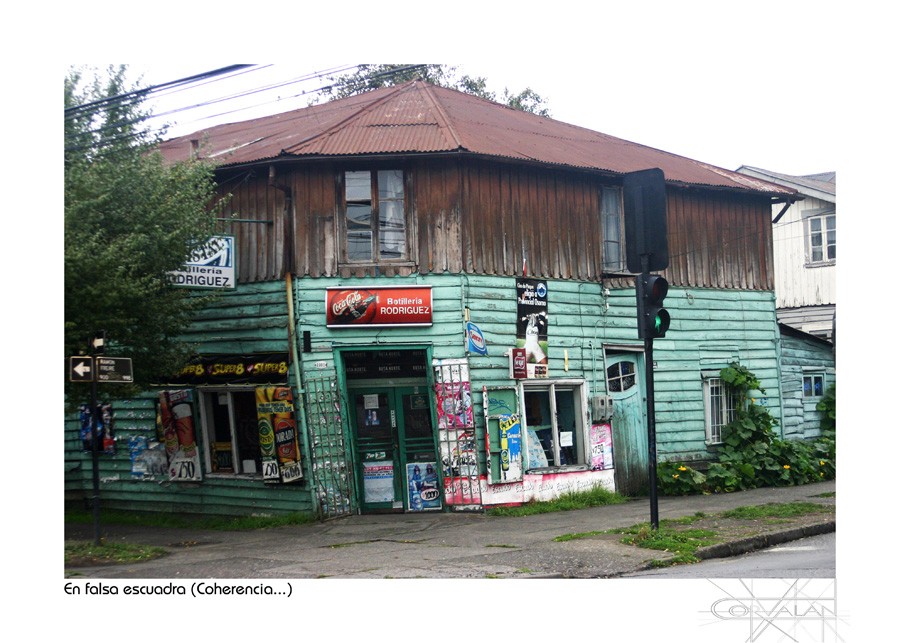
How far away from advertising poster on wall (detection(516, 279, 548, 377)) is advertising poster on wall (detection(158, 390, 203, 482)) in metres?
5.26

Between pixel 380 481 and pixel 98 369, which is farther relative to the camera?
pixel 380 481

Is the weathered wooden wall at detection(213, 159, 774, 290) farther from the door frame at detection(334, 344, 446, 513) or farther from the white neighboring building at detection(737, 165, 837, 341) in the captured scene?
the white neighboring building at detection(737, 165, 837, 341)

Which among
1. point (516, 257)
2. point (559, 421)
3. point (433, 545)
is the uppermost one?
point (516, 257)

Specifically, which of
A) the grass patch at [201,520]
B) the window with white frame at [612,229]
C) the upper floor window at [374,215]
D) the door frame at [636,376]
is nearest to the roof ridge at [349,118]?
the upper floor window at [374,215]

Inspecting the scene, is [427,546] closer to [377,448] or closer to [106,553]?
[377,448]

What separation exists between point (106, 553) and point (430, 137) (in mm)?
7322

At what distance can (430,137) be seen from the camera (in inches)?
583

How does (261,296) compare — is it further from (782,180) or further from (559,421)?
(782,180)

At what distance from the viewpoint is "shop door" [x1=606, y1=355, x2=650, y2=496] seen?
54.3 ft

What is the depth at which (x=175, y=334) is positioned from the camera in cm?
1370

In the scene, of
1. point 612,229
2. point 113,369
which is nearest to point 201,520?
point 113,369

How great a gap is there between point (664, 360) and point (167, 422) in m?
8.40

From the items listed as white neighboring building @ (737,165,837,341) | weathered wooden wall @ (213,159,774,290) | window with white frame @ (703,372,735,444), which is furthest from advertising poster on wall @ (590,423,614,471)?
white neighboring building @ (737,165,837,341)
